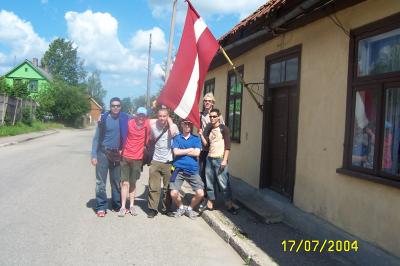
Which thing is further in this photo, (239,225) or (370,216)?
(239,225)

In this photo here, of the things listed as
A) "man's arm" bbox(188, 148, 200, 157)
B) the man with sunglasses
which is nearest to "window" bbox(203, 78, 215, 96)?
the man with sunglasses

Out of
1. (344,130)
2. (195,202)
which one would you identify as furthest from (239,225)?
(344,130)

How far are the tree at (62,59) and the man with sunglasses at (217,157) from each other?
285 feet

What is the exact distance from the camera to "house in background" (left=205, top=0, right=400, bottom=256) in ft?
16.5

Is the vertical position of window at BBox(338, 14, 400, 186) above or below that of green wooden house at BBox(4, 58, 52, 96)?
below

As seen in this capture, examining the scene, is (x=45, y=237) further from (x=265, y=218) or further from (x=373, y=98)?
(x=373, y=98)

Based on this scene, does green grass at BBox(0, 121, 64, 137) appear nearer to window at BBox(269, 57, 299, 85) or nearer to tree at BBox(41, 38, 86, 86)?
window at BBox(269, 57, 299, 85)

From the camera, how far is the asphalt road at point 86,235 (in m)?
5.25

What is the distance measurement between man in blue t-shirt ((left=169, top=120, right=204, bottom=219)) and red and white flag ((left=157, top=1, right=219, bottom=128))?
9.3 inches

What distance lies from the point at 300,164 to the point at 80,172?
23.6 ft

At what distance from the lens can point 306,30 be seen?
7.05 meters

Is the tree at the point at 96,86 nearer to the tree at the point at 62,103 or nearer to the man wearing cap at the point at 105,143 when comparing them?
the tree at the point at 62,103
